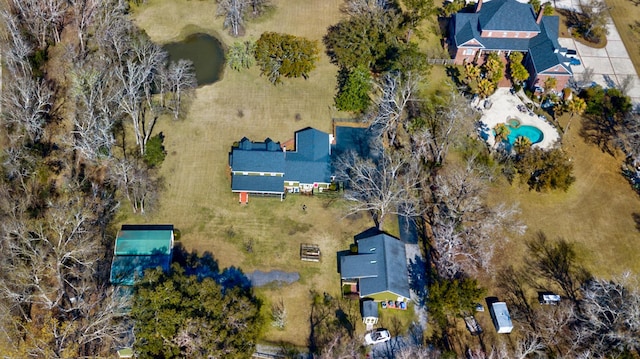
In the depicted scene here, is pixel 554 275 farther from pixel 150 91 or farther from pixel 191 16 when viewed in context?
pixel 191 16


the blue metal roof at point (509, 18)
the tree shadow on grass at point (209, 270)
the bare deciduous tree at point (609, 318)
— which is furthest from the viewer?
the blue metal roof at point (509, 18)

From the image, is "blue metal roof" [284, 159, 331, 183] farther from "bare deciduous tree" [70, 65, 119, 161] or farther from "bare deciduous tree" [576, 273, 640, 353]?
"bare deciduous tree" [576, 273, 640, 353]

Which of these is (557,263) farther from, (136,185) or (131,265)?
(136,185)

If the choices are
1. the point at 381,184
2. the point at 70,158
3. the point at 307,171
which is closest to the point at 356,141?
the point at 381,184

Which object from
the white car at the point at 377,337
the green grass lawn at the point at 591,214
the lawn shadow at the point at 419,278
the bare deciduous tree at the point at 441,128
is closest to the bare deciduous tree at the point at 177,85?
the bare deciduous tree at the point at 441,128

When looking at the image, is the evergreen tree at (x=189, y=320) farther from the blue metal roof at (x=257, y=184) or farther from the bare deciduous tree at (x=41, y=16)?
the bare deciduous tree at (x=41, y=16)

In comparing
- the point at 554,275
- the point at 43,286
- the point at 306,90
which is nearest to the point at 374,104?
the point at 306,90
